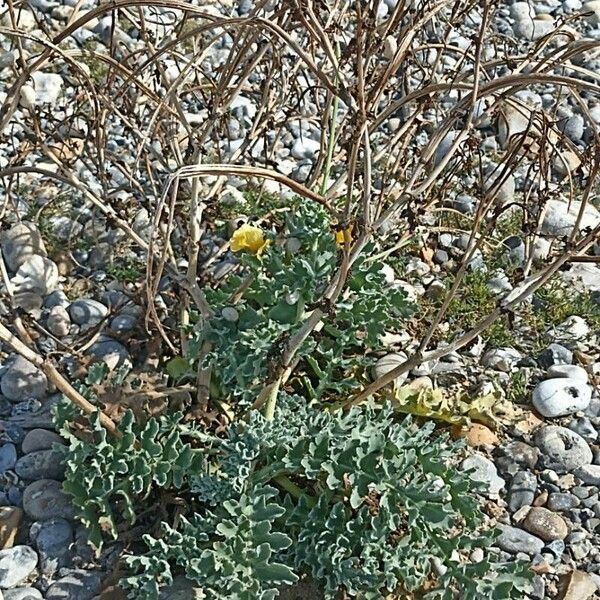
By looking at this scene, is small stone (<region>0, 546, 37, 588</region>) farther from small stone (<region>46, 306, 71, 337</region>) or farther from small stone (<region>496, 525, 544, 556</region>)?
small stone (<region>496, 525, 544, 556</region>)

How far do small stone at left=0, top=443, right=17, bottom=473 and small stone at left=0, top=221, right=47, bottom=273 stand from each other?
2.91ft

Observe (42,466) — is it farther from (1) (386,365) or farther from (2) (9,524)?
(1) (386,365)

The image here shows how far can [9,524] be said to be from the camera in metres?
2.99

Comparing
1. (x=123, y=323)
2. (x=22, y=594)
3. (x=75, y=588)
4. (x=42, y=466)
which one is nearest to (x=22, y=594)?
(x=22, y=594)

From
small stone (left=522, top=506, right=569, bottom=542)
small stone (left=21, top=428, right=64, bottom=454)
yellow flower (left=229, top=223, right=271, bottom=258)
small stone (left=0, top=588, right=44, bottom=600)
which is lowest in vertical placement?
small stone (left=0, top=588, right=44, bottom=600)

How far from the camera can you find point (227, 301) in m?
3.24

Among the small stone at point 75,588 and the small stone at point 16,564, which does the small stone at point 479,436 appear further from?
the small stone at point 16,564

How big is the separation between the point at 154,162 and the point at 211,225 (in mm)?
946

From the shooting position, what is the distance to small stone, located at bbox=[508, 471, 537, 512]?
128 inches

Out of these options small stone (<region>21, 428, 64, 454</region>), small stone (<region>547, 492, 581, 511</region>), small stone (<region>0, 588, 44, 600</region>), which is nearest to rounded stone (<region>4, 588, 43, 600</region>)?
small stone (<region>0, 588, 44, 600</region>)

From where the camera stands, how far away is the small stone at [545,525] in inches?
123

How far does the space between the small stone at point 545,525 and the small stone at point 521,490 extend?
5 centimetres

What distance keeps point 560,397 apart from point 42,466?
1690mm

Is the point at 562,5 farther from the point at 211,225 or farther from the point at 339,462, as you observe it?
the point at 339,462
